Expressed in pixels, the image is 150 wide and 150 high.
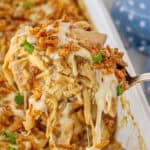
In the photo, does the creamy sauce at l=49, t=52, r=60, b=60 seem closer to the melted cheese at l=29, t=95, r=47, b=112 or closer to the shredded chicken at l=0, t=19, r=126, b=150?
the shredded chicken at l=0, t=19, r=126, b=150

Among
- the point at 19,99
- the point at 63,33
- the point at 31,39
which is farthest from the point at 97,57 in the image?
the point at 19,99

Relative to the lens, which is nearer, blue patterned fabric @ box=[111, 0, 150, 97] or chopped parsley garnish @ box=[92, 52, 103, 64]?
chopped parsley garnish @ box=[92, 52, 103, 64]

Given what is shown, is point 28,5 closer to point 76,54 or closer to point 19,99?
point 19,99

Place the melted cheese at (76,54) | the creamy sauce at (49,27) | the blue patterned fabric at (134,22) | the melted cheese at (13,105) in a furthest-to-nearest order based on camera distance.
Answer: the blue patterned fabric at (134,22), the melted cheese at (13,105), the creamy sauce at (49,27), the melted cheese at (76,54)

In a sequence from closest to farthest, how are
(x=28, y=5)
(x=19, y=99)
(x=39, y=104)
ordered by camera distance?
(x=39, y=104) < (x=19, y=99) < (x=28, y=5)

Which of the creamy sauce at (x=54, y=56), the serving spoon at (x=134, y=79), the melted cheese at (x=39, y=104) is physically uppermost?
the creamy sauce at (x=54, y=56)

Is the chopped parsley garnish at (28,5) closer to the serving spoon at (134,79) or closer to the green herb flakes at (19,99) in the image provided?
the green herb flakes at (19,99)

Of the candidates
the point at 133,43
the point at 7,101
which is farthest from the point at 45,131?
the point at 133,43

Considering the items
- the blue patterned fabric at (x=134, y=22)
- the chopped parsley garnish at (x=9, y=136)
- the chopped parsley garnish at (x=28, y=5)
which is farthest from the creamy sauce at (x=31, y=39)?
the blue patterned fabric at (x=134, y=22)

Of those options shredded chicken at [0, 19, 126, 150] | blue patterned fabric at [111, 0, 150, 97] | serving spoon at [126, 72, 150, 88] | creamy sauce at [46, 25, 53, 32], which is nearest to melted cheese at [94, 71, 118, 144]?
shredded chicken at [0, 19, 126, 150]
